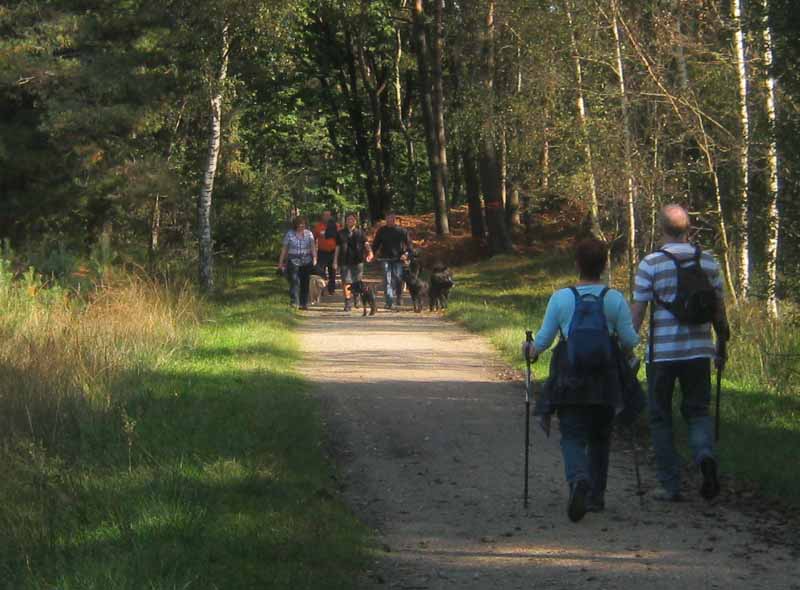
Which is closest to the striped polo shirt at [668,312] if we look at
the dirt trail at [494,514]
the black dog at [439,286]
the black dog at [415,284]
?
the dirt trail at [494,514]

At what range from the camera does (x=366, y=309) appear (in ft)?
82.9

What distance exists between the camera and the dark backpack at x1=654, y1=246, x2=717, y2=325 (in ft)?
28.2

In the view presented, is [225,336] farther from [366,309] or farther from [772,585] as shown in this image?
[772,585]

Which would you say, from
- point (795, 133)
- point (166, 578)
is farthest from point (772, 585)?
point (795, 133)

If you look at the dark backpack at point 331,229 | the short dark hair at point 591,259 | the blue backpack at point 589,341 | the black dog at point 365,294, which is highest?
the dark backpack at point 331,229

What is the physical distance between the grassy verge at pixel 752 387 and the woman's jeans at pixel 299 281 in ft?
9.17

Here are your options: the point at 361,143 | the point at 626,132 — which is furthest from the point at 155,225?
the point at 361,143

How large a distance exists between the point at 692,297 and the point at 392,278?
17255 millimetres

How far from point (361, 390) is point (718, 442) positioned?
4638 millimetres

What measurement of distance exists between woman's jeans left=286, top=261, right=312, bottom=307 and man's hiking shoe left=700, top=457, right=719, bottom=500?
56.1ft

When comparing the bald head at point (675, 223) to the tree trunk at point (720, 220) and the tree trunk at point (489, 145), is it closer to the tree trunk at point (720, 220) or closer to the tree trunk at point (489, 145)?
the tree trunk at point (720, 220)

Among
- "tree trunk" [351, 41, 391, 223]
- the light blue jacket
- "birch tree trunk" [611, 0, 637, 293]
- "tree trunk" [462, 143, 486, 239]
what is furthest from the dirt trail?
"tree trunk" [351, 41, 391, 223]

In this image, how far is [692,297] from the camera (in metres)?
8.62

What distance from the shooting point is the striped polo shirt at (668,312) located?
Answer: 28.6ft
